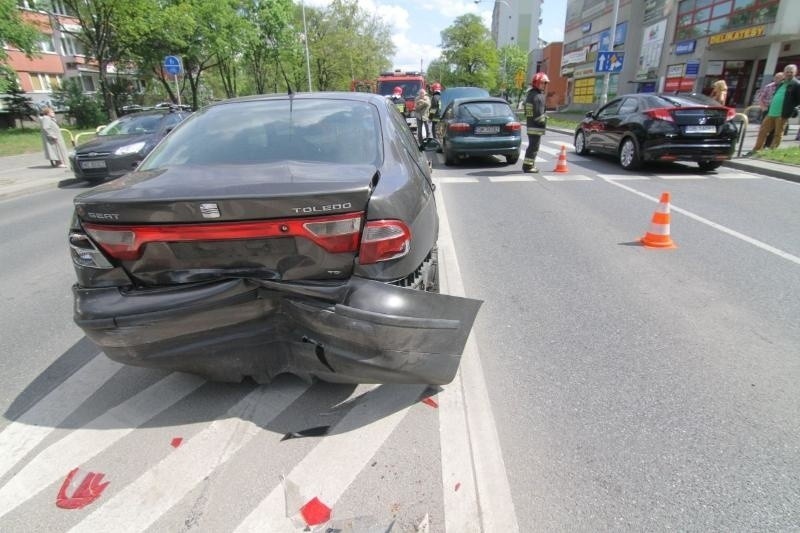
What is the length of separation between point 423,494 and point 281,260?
1.24 metres

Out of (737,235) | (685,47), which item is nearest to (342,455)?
(737,235)

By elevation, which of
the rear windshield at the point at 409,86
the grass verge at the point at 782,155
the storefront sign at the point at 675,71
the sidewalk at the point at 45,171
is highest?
the storefront sign at the point at 675,71

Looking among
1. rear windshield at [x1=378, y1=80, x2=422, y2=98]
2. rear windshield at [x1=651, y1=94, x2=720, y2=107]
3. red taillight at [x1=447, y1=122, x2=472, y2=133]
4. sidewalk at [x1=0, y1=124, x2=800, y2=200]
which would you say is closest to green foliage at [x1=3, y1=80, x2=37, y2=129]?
sidewalk at [x1=0, y1=124, x2=800, y2=200]

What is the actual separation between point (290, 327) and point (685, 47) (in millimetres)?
33890

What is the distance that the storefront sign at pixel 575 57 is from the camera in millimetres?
45428

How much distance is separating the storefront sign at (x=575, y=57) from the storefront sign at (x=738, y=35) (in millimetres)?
21056

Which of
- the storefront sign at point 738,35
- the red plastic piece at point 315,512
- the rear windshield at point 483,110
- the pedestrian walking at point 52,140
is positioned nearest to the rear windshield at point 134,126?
the pedestrian walking at point 52,140

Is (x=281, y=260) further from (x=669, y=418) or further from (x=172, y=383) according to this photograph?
(x=669, y=418)

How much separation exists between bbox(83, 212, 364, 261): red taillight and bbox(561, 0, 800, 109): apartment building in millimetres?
20304

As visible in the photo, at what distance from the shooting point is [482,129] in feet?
37.0

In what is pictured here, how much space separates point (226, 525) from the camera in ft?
6.56

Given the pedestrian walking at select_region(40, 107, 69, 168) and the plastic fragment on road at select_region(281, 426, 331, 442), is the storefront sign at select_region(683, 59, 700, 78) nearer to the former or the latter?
the pedestrian walking at select_region(40, 107, 69, 168)

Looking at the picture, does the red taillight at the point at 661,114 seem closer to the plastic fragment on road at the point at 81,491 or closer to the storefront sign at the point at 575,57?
the plastic fragment on road at the point at 81,491

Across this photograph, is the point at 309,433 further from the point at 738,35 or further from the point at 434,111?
the point at 738,35
